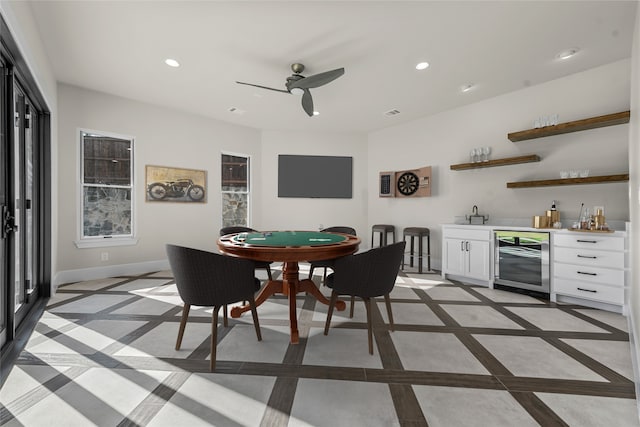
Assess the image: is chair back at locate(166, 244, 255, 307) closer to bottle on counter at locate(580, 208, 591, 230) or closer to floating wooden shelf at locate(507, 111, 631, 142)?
bottle on counter at locate(580, 208, 591, 230)

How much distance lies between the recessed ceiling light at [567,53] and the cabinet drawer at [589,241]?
6.65 ft

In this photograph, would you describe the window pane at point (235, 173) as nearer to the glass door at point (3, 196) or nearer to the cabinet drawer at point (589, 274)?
the glass door at point (3, 196)

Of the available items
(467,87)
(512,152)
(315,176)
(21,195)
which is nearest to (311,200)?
(315,176)

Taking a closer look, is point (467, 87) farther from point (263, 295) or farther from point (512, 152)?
point (263, 295)

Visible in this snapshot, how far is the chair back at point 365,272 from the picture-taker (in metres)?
2.09

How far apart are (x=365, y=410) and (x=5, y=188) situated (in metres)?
3.14

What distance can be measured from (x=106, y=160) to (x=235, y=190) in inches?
85.9

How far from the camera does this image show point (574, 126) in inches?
132

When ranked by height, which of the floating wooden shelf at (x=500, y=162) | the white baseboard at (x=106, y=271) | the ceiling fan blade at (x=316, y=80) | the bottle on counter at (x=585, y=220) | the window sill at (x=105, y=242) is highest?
the ceiling fan blade at (x=316, y=80)

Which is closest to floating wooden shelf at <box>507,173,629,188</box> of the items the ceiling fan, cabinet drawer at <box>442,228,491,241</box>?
cabinet drawer at <box>442,228,491,241</box>

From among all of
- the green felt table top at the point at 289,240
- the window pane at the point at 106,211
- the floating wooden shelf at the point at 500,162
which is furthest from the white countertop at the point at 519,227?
the window pane at the point at 106,211

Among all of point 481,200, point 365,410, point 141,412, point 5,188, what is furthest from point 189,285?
point 481,200

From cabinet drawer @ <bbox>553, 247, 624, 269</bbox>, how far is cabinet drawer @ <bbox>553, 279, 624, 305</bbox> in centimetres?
23

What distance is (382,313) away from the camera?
2.83 meters
